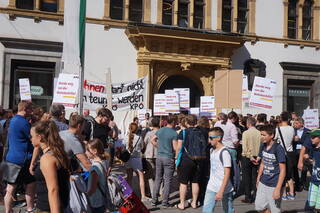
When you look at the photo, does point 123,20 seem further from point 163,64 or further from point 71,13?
point 71,13

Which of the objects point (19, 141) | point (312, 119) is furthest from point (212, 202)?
point (312, 119)

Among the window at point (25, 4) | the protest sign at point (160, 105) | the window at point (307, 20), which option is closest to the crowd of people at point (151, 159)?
the protest sign at point (160, 105)

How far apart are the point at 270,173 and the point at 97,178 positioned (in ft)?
8.90

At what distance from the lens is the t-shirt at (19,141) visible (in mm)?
6516

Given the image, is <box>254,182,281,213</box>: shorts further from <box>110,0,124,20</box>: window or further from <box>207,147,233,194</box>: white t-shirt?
<box>110,0,124,20</box>: window

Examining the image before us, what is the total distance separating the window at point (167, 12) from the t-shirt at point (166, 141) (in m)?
11.6

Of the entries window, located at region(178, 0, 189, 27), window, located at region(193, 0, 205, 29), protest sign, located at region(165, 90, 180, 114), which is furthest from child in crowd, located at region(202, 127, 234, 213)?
window, located at region(193, 0, 205, 29)

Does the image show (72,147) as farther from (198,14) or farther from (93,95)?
(198,14)

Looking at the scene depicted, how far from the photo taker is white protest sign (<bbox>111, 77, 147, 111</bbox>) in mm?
11883

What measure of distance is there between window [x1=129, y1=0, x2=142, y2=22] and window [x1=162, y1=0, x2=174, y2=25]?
1.04 m

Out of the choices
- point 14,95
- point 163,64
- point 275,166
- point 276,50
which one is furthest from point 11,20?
point 275,166

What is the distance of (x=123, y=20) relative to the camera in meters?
18.4

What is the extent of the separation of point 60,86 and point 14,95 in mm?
7591

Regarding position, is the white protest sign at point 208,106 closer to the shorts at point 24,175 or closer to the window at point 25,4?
the window at point 25,4
